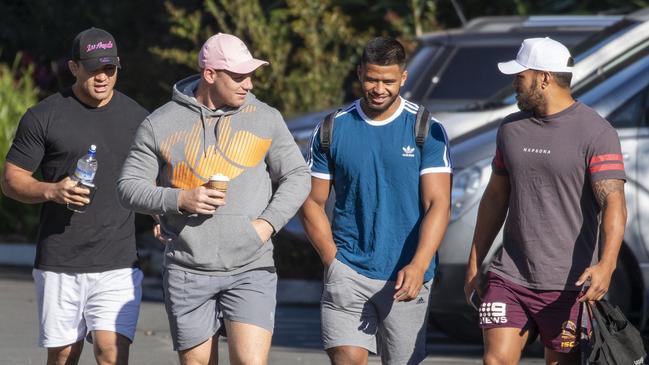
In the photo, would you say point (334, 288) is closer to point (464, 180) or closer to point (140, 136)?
point (140, 136)

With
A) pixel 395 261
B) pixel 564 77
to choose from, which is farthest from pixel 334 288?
pixel 564 77

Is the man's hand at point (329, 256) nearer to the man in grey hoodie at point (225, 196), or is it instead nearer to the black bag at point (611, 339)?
the man in grey hoodie at point (225, 196)

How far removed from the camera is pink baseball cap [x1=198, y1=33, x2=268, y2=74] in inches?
230

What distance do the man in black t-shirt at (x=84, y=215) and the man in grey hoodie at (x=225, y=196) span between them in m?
0.62

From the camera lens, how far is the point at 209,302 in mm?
6000

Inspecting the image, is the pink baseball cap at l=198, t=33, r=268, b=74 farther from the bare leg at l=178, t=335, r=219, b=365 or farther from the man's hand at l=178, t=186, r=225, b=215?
the bare leg at l=178, t=335, r=219, b=365

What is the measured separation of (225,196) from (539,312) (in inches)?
57.6

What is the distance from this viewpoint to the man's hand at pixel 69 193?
6250mm

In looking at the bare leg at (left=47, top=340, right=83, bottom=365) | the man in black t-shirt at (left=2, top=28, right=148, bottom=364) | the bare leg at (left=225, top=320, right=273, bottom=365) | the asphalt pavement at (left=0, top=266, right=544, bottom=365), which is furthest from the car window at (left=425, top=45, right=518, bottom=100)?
the bare leg at (left=225, top=320, right=273, bottom=365)

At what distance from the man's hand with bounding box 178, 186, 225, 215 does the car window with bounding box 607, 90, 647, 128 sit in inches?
151

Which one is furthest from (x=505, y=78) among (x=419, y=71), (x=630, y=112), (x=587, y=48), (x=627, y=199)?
(x=627, y=199)

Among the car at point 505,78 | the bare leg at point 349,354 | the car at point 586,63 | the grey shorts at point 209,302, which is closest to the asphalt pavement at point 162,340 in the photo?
the car at point 505,78

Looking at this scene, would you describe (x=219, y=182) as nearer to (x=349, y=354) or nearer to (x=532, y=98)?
(x=349, y=354)

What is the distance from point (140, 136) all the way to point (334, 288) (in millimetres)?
1059
